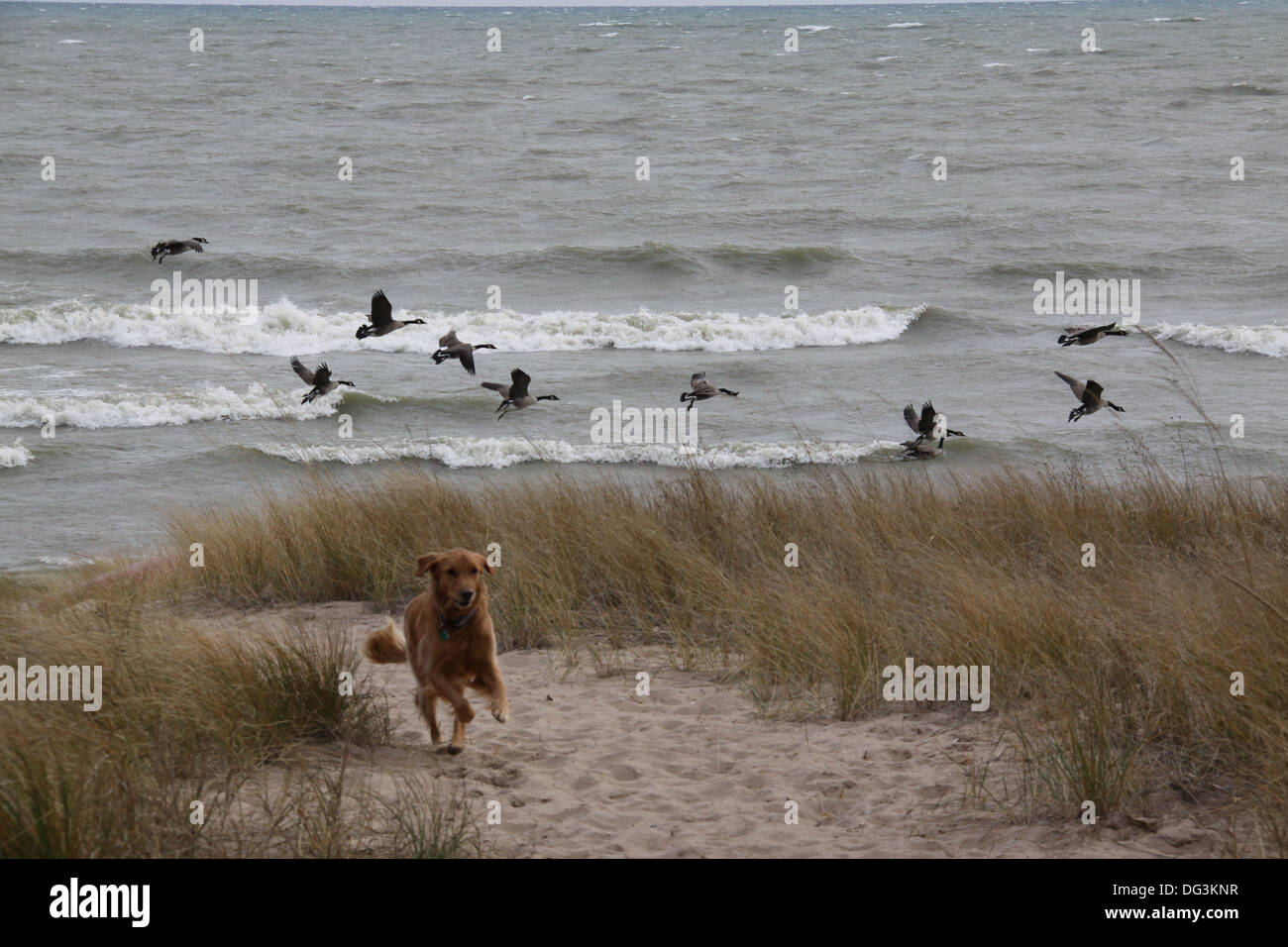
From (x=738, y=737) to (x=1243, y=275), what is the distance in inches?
761

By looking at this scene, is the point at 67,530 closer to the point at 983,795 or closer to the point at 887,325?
the point at 983,795

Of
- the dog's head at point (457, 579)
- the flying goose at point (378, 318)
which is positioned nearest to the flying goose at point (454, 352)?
the flying goose at point (378, 318)

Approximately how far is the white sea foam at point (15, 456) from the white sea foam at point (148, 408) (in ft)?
4.11

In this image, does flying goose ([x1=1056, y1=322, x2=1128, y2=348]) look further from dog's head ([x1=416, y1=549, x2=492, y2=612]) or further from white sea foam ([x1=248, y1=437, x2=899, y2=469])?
dog's head ([x1=416, y1=549, x2=492, y2=612])

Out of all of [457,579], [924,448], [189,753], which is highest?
[924,448]

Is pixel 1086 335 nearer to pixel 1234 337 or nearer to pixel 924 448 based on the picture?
pixel 924 448

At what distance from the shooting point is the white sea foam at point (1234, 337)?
56.5ft

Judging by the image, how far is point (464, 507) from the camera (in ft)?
26.7

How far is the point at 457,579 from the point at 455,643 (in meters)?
0.30

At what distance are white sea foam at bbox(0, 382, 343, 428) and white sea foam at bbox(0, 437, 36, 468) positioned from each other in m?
1.25

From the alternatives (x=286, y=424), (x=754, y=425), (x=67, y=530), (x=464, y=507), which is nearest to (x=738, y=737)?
(x=464, y=507)

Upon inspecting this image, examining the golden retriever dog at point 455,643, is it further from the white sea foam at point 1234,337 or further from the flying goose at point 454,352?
the white sea foam at point 1234,337

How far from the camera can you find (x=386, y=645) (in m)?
5.70

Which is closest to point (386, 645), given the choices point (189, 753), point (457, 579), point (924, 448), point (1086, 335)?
point (457, 579)
